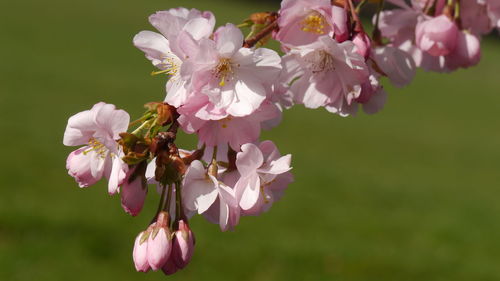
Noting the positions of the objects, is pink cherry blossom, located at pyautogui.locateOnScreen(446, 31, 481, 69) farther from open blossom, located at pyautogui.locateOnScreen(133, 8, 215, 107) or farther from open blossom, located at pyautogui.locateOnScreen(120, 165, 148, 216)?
open blossom, located at pyautogui.locateOnScreen(120, 165, 148, 216)

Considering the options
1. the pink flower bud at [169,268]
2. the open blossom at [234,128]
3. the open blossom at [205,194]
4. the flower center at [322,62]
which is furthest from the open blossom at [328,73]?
the pink flower bud at [169,268]

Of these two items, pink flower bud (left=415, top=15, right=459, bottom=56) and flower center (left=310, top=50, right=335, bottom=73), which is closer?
flower center (left=310, top=50, right=335, bottom=73)

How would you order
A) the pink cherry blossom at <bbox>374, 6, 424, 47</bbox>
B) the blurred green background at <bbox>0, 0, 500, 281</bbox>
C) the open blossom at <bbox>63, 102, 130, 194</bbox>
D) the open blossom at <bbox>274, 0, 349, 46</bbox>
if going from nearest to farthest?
the open blossom at <bbox>63, 102, 130, 194</bbox>, the open blossom at <bbox>274, 0, 349, 46</bbox>, the pink cherry blossom at <bbox>374, 6, 424, 47</bbox>, the blurred green background at <bbox>0, 0, 500, 281</bbox>

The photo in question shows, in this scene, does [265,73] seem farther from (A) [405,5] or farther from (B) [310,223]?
(B) [310,223]

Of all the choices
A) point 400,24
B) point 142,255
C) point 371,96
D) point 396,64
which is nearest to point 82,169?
point 142,255

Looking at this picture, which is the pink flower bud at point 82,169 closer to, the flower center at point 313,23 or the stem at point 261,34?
the stem at point 261,34

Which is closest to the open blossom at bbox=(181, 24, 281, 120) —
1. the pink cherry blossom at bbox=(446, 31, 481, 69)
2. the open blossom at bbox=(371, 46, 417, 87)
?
the open blossom at bbox=(371, 46, 417, 87)

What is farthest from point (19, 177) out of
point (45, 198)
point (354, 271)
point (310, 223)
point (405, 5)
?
point (405, 5)
